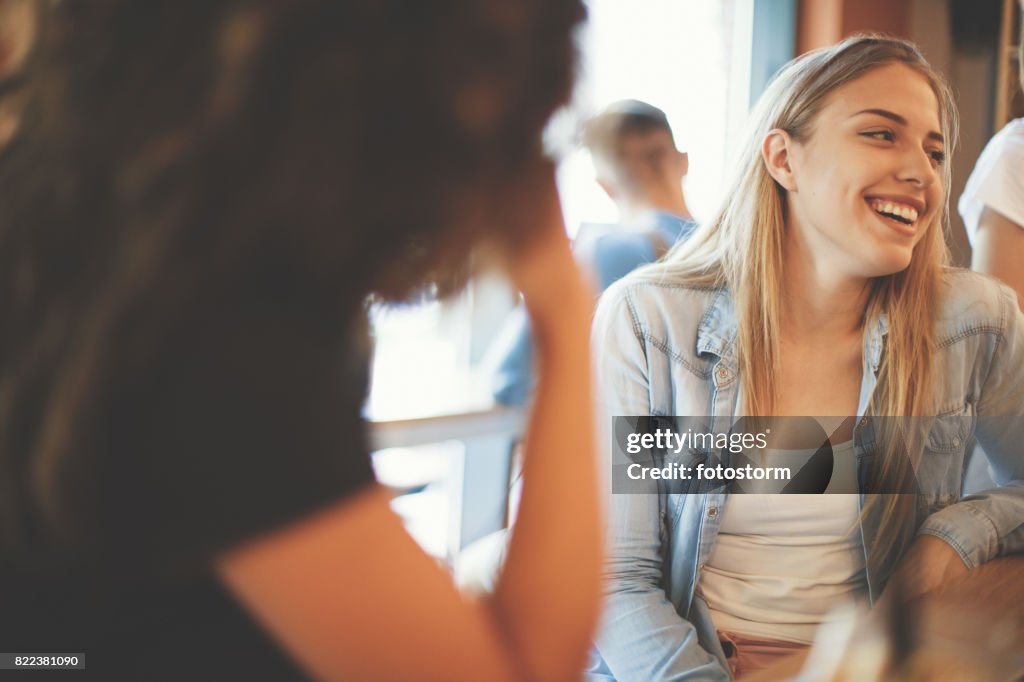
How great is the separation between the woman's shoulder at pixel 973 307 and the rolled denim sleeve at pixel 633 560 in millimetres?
397

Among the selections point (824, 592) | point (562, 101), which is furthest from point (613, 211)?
point (562, 101)

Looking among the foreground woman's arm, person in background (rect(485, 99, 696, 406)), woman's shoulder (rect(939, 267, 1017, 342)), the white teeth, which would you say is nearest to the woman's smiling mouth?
the white teeth

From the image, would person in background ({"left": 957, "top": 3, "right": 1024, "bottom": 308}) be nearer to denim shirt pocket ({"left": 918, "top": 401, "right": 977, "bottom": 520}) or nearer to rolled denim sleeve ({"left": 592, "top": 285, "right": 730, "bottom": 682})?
denim shirt pocket ({"left": 918, "top": 401, "right": 977, "bottom": 520})

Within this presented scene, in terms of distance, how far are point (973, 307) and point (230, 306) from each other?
1.00 meters

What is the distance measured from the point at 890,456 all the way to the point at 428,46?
85cm

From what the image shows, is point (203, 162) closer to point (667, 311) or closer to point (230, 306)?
point (230, 306)

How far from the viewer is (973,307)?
1010 millimetres

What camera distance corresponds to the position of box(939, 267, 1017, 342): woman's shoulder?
1.00 m

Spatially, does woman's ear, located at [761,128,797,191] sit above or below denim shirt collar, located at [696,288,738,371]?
above

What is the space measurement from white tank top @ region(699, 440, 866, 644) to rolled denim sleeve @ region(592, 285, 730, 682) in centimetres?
6

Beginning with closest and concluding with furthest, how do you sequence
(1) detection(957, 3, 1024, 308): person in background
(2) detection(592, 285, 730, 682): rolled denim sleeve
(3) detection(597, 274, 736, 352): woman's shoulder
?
1. (2) detection(592, 285, 730, 682): rolled denim sleeve
2. (3) detection(597, 274, 736, 352): woman's shoulder
3. (1) detection(957, 3, 1024, 308): person in background

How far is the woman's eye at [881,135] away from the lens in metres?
0.95

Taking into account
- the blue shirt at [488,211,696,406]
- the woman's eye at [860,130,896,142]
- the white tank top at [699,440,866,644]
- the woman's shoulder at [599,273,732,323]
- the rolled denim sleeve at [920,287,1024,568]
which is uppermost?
the woman's eye at [860,130,896,142]

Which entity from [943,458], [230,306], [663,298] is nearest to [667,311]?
[663,298]
